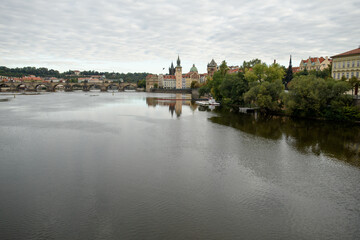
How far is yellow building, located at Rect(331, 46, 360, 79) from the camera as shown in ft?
129

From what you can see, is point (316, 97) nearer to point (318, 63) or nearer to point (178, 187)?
point (178, 187)

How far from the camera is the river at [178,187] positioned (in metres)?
10.0

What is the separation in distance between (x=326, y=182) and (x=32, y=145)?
20.5m

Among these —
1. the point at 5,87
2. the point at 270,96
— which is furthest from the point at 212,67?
the point at 5,87

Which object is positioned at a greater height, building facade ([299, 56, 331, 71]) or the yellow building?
building facade ([299, 56, 331, 71])

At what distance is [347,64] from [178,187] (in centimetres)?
3879

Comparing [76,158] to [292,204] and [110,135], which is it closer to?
[110,135]

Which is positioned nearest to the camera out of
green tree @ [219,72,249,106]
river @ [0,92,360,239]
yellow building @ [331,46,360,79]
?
river @ [0,92,360,239]

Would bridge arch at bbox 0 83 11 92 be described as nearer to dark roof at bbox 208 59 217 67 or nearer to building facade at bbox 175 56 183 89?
building facade at bbox 175 56 183 89

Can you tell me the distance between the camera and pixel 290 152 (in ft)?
66.2

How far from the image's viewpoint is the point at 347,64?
1607 inches

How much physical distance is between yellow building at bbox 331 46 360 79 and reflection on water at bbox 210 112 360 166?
492 inches

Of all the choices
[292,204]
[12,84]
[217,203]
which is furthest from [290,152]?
[12,84]

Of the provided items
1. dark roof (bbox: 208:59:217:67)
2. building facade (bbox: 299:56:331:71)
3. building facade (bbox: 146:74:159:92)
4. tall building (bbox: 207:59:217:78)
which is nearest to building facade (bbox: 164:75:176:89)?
building facade (bbox: 146:74:159:92)
